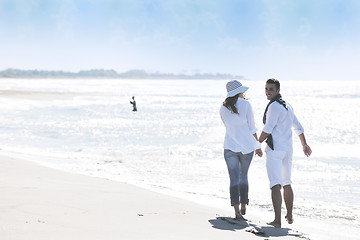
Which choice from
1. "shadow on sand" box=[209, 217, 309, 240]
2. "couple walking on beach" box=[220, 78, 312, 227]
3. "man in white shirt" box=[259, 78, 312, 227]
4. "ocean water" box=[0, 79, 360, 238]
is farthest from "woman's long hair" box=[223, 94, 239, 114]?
"ocean water" box=[0, 79, 360, 238]

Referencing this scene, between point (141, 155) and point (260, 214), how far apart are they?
743 centimetres

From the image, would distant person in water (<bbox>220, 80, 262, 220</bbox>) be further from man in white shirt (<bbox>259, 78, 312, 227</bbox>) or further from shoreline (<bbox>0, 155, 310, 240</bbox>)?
shoreline (<bbox>0, 155, 310, 240</bbox>)

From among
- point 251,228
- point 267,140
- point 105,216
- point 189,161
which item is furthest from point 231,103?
point 189,161

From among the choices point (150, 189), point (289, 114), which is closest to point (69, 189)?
point (150, 189)

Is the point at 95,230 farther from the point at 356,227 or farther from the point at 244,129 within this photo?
the point at 356,227

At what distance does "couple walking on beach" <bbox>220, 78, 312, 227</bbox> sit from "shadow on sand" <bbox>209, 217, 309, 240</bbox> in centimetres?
17

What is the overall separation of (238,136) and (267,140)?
0.38 meters

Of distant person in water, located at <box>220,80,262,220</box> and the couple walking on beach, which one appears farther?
distant person in water, located at <box>220,80,262,220</box>

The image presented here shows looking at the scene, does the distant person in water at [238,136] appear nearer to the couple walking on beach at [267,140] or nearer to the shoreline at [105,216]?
the couple walking on beach at [267,140]

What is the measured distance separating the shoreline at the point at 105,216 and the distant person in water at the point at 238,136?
1.83 ft

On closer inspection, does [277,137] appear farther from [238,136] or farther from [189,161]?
[189,161]

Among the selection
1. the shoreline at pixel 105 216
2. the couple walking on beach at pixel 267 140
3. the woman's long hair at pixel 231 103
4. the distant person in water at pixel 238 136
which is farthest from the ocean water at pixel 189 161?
the woman's long hair at pixel 231 103

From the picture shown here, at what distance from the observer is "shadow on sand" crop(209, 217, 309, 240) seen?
18.0ft

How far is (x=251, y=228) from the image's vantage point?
223 inches
